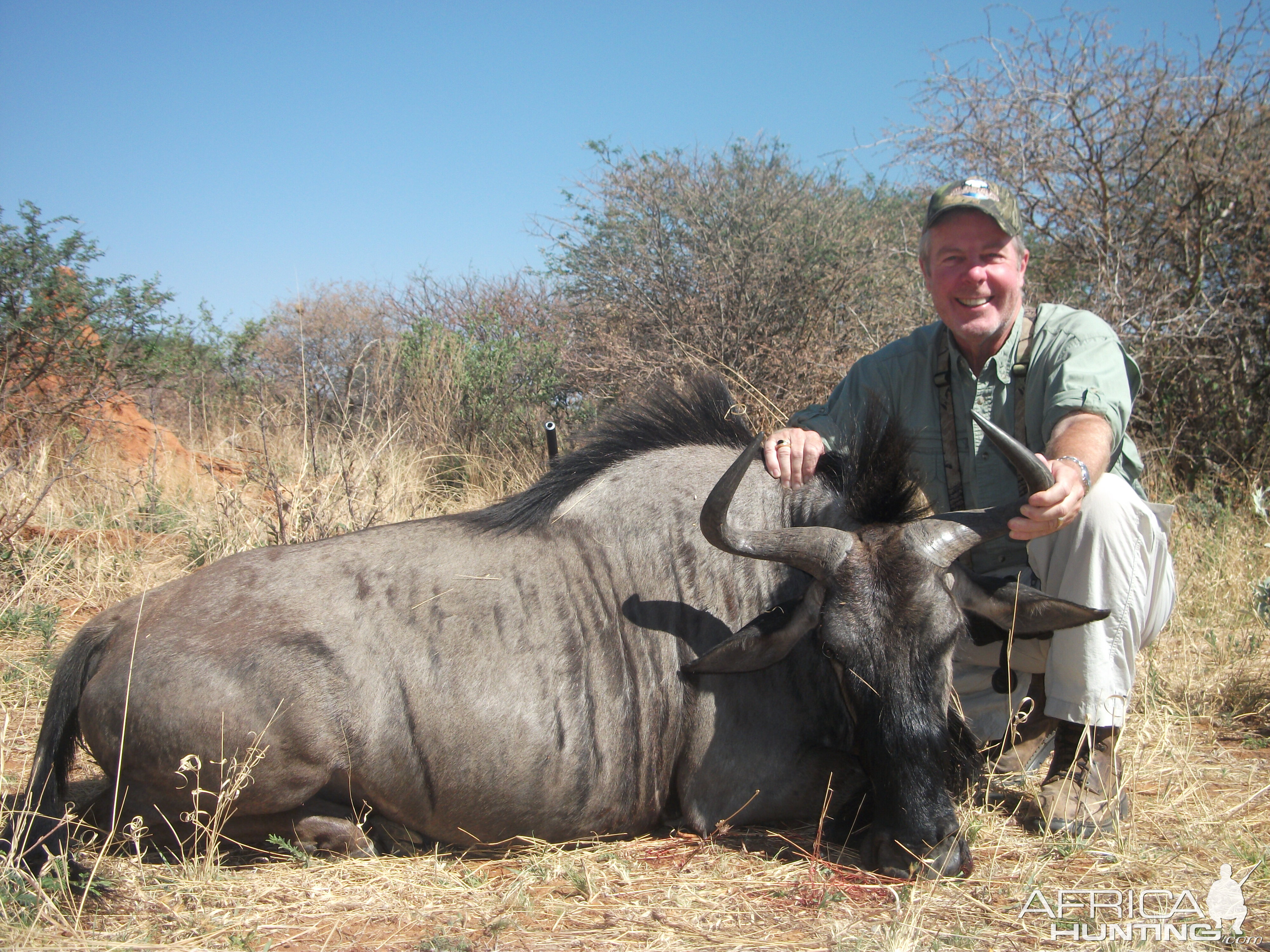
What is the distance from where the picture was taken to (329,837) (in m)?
2.96

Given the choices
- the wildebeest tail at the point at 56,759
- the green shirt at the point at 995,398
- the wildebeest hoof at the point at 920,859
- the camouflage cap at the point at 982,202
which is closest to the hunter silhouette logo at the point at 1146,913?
the wildebeest hoof at the point at 920,859

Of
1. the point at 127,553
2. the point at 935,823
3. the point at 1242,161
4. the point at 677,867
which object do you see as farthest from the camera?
the point at 1242,161

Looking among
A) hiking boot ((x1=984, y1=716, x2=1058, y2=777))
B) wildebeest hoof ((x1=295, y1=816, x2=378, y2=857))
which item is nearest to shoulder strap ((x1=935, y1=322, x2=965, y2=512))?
hiking boot ((x1=984, y1=716, x2=1058, y2=777))

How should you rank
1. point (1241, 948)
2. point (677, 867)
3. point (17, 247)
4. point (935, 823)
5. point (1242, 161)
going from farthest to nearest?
point (17, 247), point (1242, 161), point (677, 867), point (935, 823), point (1241, 948)

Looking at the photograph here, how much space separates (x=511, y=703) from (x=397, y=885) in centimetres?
64

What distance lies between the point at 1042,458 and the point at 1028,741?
4.77 ft

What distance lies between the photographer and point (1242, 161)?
22.7 ft

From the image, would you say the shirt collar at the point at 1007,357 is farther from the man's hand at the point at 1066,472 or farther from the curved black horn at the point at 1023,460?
the curved black horn at the point at 1023,460

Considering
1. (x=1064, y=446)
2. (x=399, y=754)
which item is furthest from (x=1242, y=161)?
(x=399, y=754)

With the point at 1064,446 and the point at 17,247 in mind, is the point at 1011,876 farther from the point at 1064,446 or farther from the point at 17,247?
the point at 17,247

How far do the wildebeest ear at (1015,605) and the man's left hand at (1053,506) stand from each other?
20 cm

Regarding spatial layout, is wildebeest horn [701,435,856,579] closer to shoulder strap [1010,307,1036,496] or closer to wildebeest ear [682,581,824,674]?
wildebeest ear [682,581,824,674]

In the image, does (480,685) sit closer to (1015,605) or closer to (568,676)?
(568,676)

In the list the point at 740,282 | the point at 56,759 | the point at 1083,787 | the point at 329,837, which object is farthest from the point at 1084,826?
the point at 740,282
